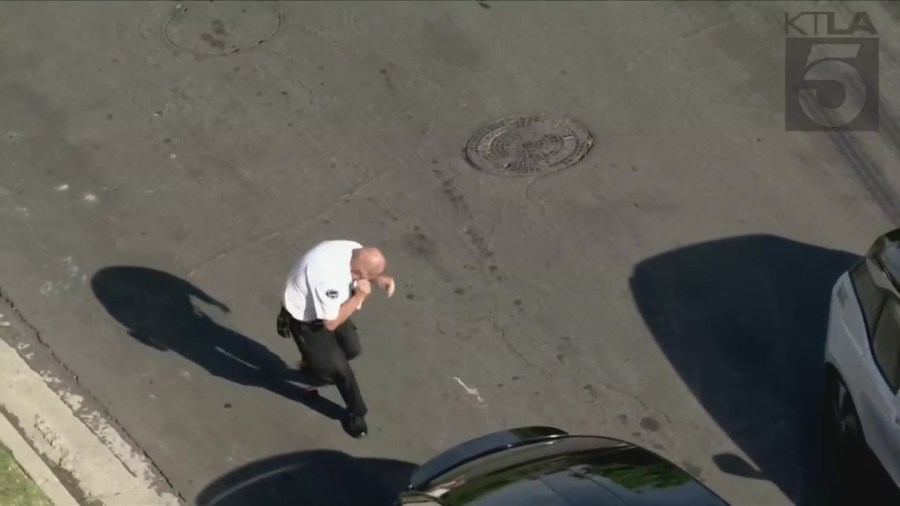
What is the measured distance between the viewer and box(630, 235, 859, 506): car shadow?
356 inches

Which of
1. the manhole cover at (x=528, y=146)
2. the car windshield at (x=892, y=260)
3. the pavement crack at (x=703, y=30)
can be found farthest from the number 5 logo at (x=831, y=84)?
the car windshield at (x=892, y=260)

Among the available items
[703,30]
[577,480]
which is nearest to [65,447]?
[577,480]

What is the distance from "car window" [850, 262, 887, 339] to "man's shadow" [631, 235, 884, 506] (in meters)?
1.01

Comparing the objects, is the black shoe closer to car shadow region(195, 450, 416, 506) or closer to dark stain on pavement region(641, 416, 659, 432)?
car shadow region(195, 450, 416, 506)

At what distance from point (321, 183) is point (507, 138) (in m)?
1.68

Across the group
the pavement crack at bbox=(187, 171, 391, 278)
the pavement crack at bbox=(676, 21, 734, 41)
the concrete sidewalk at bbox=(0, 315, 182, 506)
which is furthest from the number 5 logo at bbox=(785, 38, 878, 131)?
the concrete sidewalk at bbox=(0, 315, 182, 506)

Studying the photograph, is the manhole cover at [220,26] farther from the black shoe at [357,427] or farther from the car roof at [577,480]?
the car roof at [577,480]

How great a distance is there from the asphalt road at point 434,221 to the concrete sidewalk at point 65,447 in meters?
0.22

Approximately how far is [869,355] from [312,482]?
3.55 meters

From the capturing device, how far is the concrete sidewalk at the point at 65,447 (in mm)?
8586

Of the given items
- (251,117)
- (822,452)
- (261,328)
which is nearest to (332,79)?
(251,117)

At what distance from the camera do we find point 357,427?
29.9 feet

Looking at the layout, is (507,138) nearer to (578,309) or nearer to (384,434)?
(578,309)

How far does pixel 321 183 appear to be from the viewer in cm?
1135
